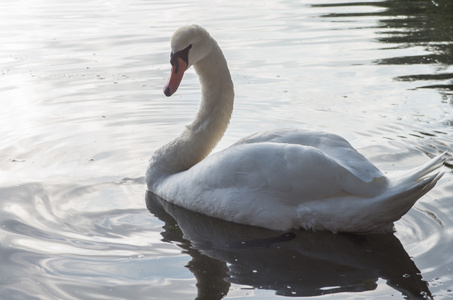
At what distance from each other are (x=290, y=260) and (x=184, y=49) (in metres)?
2.26

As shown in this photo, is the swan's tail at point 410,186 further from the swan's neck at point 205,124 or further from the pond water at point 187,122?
the swan's neck at point 205,124

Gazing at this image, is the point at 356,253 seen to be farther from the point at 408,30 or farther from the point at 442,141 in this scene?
the point at 408,30

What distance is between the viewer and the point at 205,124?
704 centimetres

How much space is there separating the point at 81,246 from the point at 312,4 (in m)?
12.8

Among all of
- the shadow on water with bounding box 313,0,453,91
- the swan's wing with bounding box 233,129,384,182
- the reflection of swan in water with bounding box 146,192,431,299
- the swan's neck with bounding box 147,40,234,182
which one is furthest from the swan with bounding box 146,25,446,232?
the shadow on water with bounding box 313,0,453,91

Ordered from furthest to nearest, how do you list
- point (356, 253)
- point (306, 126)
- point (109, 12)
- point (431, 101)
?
1. point (109, 12)
2. point (431, 101)
3. point (306, 126)
4. point (356, 253)

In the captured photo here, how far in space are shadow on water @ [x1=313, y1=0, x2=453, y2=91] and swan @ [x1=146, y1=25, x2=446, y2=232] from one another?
429 centimetres

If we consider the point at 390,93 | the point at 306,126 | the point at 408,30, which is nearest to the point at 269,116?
the point at 306,126

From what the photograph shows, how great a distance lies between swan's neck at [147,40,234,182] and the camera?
6898 mm

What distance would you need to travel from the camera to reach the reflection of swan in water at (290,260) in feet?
16.4

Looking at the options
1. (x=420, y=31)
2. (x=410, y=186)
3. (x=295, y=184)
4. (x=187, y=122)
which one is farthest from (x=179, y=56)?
(x=420, y=31)

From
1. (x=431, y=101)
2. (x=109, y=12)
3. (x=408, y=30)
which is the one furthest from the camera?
(x=109, y=12)

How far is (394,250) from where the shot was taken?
218 inches

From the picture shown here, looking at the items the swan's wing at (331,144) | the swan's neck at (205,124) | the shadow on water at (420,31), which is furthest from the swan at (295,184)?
the shadow on water at (420,31)
